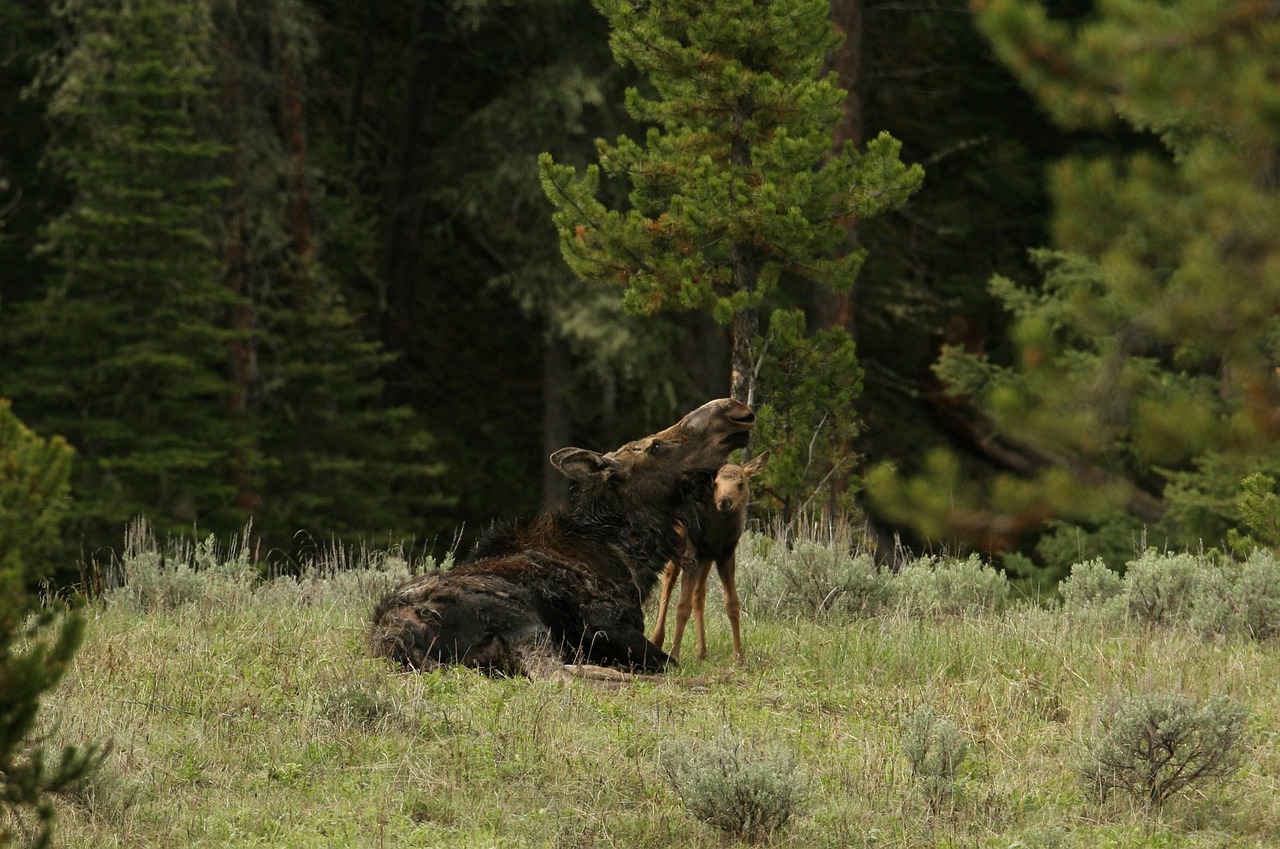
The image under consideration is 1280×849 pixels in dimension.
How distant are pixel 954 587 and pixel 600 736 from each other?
4.45m

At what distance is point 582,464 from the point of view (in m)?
8.50

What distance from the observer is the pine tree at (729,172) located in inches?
482

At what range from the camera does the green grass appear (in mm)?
5668

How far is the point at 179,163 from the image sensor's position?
67.5 feet

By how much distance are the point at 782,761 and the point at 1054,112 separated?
2435 mm

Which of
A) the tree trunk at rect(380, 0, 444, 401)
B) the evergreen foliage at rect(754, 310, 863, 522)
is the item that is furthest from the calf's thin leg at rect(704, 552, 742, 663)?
the tree trunk at rect(380, 0, 444, 401)

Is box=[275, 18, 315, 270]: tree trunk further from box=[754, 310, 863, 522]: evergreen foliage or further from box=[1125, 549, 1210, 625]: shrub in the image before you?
box=[1125, 549, 1210, 625]: shrub

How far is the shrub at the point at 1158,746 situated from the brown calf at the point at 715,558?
2291 mm

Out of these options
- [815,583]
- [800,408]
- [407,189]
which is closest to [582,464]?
[815,583]

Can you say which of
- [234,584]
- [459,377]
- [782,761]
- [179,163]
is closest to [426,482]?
[459,377]

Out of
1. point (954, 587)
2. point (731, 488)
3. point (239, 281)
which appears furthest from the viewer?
point (239, 281)

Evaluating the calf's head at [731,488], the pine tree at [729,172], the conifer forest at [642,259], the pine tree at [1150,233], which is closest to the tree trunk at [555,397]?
the conifer forest at [642,259]

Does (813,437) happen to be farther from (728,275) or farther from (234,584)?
(234,584)

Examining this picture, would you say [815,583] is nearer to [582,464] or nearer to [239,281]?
[582,464]
